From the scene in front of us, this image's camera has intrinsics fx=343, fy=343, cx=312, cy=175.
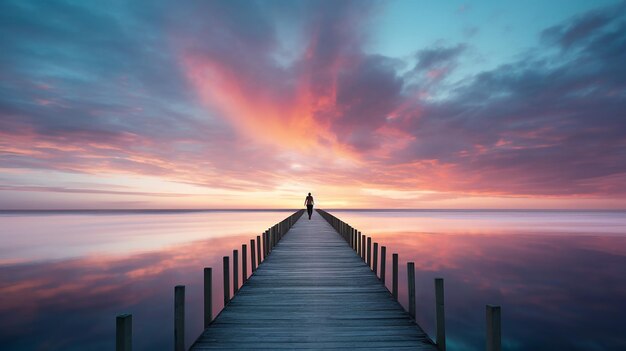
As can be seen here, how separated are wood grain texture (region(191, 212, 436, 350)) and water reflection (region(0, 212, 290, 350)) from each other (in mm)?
4883

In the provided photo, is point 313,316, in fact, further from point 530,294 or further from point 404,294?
point 530,294

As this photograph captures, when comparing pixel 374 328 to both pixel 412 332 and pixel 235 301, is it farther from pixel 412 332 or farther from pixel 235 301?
pixel 235 301

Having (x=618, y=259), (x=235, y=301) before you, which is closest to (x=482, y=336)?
(x=235, y=301)

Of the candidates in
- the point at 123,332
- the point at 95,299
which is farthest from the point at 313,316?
the point at 95,299

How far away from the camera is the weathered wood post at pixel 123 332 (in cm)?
387

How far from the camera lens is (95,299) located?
15.0 m

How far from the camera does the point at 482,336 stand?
36.9 ft

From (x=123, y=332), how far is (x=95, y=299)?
13.8 metres

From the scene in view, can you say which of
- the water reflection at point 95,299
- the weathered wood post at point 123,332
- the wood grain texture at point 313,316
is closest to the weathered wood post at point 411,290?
the wood grain texture at point 313,316

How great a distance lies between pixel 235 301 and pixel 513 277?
56.4 ft

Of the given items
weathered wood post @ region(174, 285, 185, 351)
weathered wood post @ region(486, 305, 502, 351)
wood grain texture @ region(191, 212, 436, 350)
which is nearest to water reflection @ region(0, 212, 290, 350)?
wood grain texture @ region(191, 212, 436, 350)

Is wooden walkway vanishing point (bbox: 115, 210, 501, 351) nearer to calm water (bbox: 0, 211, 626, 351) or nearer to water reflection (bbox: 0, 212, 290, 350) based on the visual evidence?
calm water (bbox: 0, 211, 626, 351)

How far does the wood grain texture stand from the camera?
17.7ft

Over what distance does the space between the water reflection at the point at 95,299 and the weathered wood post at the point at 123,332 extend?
7704mm
